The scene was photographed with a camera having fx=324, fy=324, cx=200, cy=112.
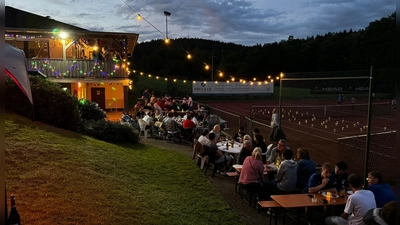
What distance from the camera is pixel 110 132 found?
12023 millimetres

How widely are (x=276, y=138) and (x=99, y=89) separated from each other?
1841 centimetres

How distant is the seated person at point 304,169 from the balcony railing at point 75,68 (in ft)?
51.3

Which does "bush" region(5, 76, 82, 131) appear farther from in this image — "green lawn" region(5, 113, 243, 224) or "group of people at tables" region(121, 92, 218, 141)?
"group of people at tables" region(121, 92, 218, 141)

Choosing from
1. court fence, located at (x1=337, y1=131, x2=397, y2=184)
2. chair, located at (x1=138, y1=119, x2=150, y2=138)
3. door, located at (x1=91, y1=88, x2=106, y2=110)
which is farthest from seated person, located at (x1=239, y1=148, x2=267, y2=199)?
door, located at (x1=91, y1=88, x2=106, y2=110)

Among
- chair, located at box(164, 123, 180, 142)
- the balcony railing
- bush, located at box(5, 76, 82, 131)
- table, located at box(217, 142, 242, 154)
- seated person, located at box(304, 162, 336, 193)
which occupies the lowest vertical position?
chair, located at box(164, 123, 180, 142)

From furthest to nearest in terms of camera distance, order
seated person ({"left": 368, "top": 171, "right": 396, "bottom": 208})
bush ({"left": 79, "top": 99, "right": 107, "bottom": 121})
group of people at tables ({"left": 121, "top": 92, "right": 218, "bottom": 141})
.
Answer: group of people at tables ({"left": 121, "top": 92, "right": 218, "bottom": 141}) < bush ({"left": 79, "top": 99, "right": 107, "bottom": 121}) < seated person ({"left": 368, "top": 171, "right": 396, "bottom": 208})

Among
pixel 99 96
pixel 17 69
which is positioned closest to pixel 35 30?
pixel 99 96

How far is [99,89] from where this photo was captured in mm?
26688

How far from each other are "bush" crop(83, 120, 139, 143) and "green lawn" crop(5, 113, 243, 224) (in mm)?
1465

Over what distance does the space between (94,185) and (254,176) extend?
3.34 m

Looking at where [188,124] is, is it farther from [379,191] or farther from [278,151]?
[379,191]

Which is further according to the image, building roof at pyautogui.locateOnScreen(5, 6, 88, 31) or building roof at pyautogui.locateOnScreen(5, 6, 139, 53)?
building roof at pyautogui.locateOnScreen(5, 6, 88, 31)

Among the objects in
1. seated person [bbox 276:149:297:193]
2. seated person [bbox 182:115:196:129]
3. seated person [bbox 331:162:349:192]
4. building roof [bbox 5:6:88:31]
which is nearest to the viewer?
seated person [bbox 331:162:349:192]

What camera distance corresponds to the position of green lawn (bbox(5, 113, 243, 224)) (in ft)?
17.5
